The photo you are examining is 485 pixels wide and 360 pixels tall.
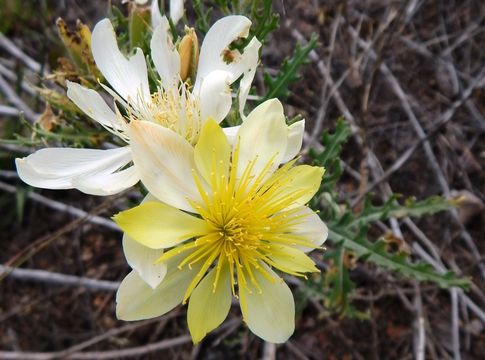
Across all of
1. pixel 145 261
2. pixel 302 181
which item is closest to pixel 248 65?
pixel 302 181

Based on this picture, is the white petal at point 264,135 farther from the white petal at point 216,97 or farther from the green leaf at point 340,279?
the green leaf at point 340,279

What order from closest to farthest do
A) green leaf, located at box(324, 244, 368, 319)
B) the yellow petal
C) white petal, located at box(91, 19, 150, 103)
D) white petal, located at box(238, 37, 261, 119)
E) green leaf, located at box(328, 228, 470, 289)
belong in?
the yellow petal
white petal, located at box(238, 37, 261, 119)
white petal, located at box(91, 19, 150, 103)
green leaf, located at box(328, 228, 470, 289)
green leaf, located at box(324, 244, 368, 319)

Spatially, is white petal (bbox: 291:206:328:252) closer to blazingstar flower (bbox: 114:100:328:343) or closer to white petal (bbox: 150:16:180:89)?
blazingstar flower (bbox: 114:100:328:343)

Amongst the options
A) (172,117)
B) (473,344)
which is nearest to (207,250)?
(172,117)

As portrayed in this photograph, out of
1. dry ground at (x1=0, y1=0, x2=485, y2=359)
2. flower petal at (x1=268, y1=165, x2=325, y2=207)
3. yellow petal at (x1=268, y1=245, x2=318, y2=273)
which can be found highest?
flower petal at (x1=268, y1=165, x2=325, y2=207)

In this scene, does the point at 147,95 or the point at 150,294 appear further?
the point at 147,95

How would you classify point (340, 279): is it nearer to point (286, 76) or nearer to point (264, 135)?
point (286, 76)

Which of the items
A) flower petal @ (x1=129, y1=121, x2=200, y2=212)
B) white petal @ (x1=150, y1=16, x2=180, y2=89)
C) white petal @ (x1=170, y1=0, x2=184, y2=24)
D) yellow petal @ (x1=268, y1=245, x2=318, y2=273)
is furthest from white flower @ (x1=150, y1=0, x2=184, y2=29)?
yellow petal @ (x1=268, y1=245, x2=318, y2=273)
